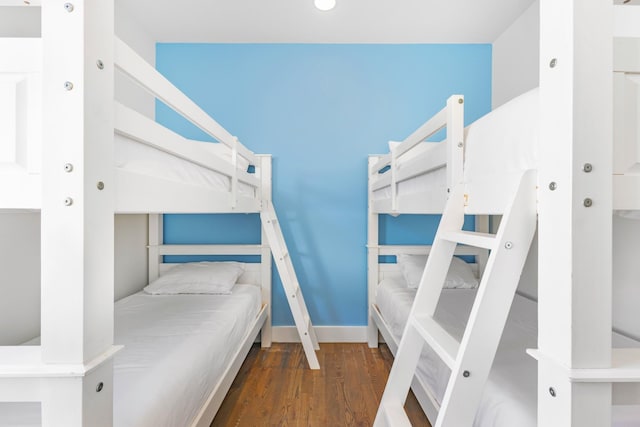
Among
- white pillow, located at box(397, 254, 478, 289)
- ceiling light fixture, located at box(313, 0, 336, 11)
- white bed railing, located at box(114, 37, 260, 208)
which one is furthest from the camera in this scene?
white pillow, located at box(397, 254, 478, 289)

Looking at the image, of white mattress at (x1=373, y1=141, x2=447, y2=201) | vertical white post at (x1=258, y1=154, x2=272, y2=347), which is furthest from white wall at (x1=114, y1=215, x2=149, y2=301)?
white mattress at (x1=373, y1=141, x2=447, y2=201)

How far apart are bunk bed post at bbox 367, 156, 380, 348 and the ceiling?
986 mm

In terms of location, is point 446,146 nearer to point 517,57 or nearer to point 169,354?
point 169,354

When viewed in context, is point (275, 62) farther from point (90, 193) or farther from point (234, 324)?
point (90, 193)

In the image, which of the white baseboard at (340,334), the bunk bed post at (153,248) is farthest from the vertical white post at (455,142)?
the bunk bed post at (153,248)

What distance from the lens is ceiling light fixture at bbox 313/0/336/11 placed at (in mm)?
2281

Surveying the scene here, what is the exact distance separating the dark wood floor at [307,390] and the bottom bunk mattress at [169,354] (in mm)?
315

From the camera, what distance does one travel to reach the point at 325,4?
2305 mm

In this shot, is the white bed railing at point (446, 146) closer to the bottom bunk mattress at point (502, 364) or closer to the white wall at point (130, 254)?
the bottom bunk mattress at point (502, 364)

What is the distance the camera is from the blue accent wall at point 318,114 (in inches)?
112

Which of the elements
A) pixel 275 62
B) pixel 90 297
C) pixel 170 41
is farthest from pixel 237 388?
pixel 170 41

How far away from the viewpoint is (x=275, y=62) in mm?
2844

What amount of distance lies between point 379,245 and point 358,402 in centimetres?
125

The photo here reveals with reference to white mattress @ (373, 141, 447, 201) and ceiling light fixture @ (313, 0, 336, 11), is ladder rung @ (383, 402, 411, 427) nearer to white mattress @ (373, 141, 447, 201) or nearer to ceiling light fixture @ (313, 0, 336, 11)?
white mattress @ (373, 141, 447, 201)
